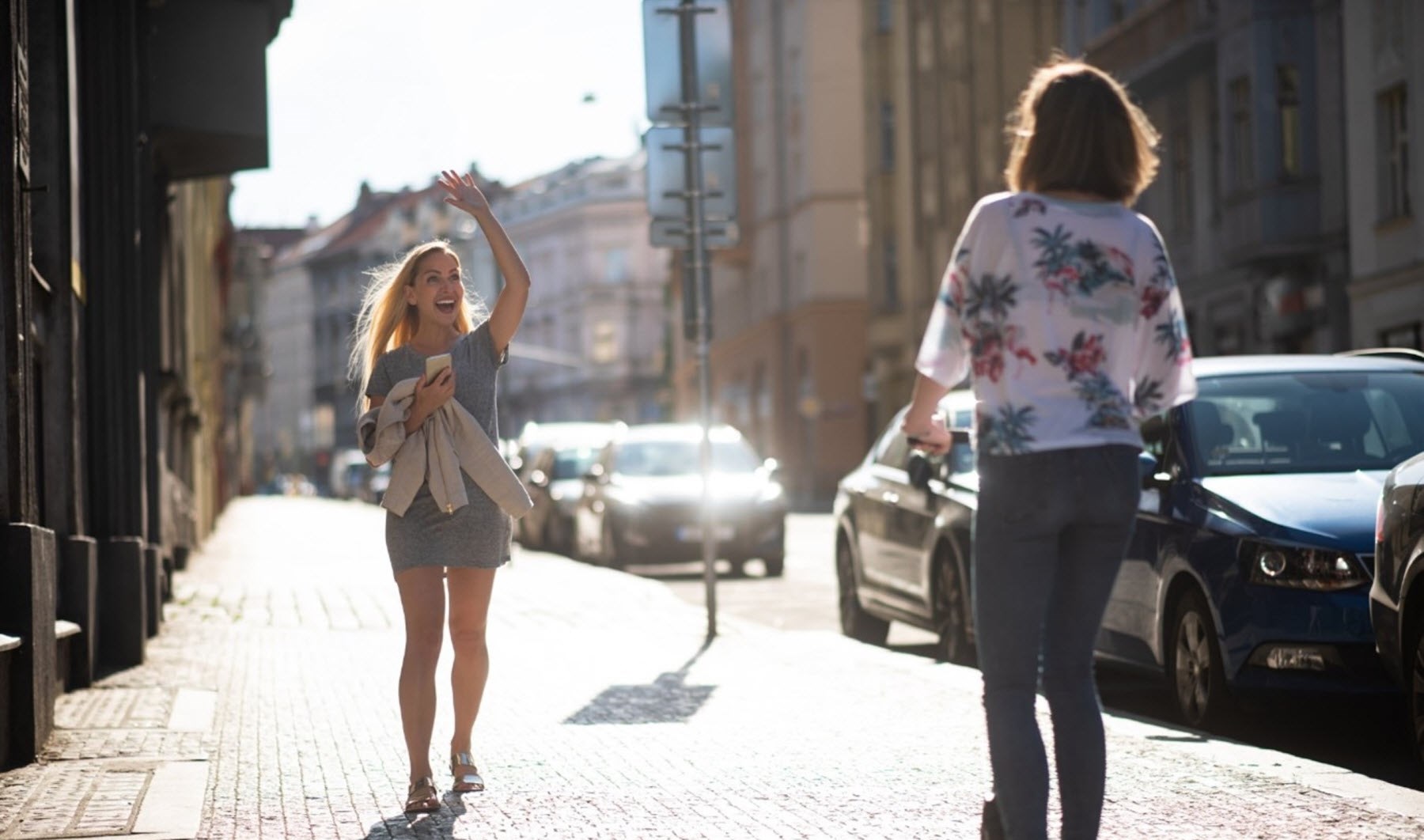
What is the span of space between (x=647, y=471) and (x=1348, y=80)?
11.1 meters

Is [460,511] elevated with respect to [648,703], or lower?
elevated

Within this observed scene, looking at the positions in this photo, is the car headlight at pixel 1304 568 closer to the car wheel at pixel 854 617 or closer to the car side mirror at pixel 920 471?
the car side mirror at pixel 920 471

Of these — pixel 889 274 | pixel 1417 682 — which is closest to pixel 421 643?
pixel 1417 682

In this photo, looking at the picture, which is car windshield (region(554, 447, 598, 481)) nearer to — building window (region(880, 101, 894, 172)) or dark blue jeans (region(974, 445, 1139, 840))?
dark blue jeans (region(974, 445, 1139, 840))

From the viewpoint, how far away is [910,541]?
531 inches

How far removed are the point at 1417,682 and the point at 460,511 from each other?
10.7 feet

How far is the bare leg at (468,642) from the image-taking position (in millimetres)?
7434

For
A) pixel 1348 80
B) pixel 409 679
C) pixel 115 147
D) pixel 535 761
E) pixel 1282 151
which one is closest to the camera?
pixel 409 679

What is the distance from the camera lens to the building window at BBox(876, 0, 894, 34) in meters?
63.9

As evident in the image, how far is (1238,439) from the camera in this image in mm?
10430

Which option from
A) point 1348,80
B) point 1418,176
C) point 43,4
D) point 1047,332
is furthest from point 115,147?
point 1348,80

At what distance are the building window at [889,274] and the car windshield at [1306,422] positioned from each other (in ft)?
173

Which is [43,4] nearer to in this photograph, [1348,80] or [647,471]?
[647,471]

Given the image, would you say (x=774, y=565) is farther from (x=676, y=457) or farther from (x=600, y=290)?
(x=600, y=290)
